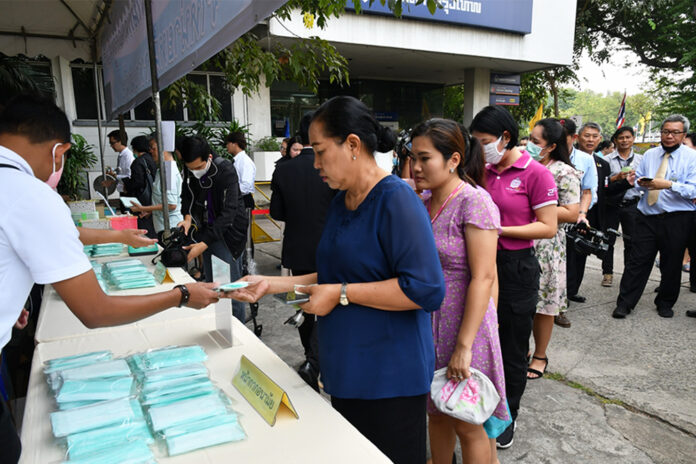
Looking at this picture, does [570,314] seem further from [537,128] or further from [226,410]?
[226,410]

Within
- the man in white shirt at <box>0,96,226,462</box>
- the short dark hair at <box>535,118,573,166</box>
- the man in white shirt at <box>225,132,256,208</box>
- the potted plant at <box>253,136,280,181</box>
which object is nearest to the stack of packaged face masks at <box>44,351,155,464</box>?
the man in white shirt at <box>0,96,226,462</box>

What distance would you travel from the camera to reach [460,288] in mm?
1832

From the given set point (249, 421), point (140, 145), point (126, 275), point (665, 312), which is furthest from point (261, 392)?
point (140, 145)

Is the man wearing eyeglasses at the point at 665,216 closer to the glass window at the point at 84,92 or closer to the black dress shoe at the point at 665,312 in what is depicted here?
the black dress shoe at the point at 665,312

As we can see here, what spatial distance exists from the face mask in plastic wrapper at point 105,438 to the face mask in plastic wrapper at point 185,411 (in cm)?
3

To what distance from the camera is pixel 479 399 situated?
1720mm

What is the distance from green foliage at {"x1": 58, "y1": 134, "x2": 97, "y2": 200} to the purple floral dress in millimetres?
A: 7515

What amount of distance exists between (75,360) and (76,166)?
8.26 m

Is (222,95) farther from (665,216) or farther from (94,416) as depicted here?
(94,416)

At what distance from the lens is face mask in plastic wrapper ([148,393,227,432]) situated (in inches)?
47.2

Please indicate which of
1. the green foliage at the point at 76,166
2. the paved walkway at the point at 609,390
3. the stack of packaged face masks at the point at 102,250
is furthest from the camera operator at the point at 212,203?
the green foliage at the point at 76,166

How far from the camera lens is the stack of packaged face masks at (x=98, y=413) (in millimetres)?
1095

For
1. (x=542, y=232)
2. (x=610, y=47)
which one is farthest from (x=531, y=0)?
(x=542, y=232)

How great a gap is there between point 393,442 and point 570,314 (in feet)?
12.3
